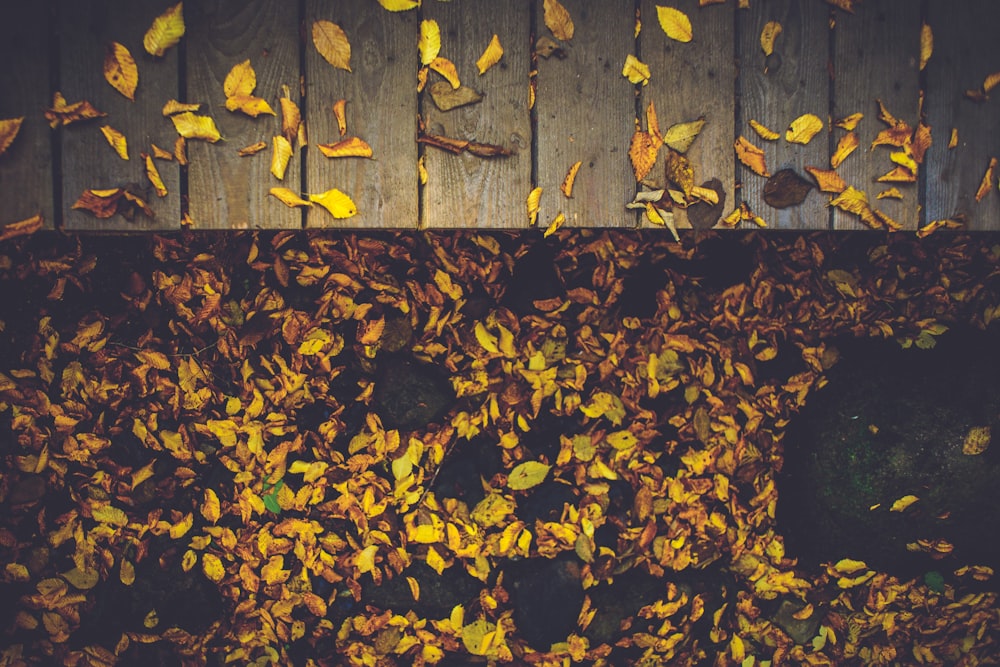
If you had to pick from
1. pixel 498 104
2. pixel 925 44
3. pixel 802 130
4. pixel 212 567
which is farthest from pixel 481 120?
pixel 212 567

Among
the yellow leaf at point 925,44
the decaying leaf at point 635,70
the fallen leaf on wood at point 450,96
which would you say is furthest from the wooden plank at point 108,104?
the yellow leaf at point 925,44

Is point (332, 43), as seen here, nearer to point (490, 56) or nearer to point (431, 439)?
point (490, 56)

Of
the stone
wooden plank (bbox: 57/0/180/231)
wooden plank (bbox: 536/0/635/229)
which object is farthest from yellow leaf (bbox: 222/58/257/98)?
the stone

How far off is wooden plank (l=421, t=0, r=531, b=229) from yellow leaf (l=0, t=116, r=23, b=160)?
0.98 m

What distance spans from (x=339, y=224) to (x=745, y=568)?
5.58 feet

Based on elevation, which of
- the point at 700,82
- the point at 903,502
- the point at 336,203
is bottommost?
the point at 903,502

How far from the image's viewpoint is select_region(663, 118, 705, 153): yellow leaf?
1651mm

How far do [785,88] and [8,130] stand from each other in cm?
197

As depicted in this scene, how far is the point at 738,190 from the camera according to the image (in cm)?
168

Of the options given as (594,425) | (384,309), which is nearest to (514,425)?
(594,425)

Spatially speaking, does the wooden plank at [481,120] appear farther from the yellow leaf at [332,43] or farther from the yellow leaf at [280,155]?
the yellow leaf at [280,155]

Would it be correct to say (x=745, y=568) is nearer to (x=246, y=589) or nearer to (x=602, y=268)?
(x=602, y=268)

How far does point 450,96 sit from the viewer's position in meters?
1.60

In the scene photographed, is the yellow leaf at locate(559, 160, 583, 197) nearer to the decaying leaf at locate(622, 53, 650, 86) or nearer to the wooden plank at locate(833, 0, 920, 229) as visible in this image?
the decaying leaf at locate(622, 53, 650, 86)
